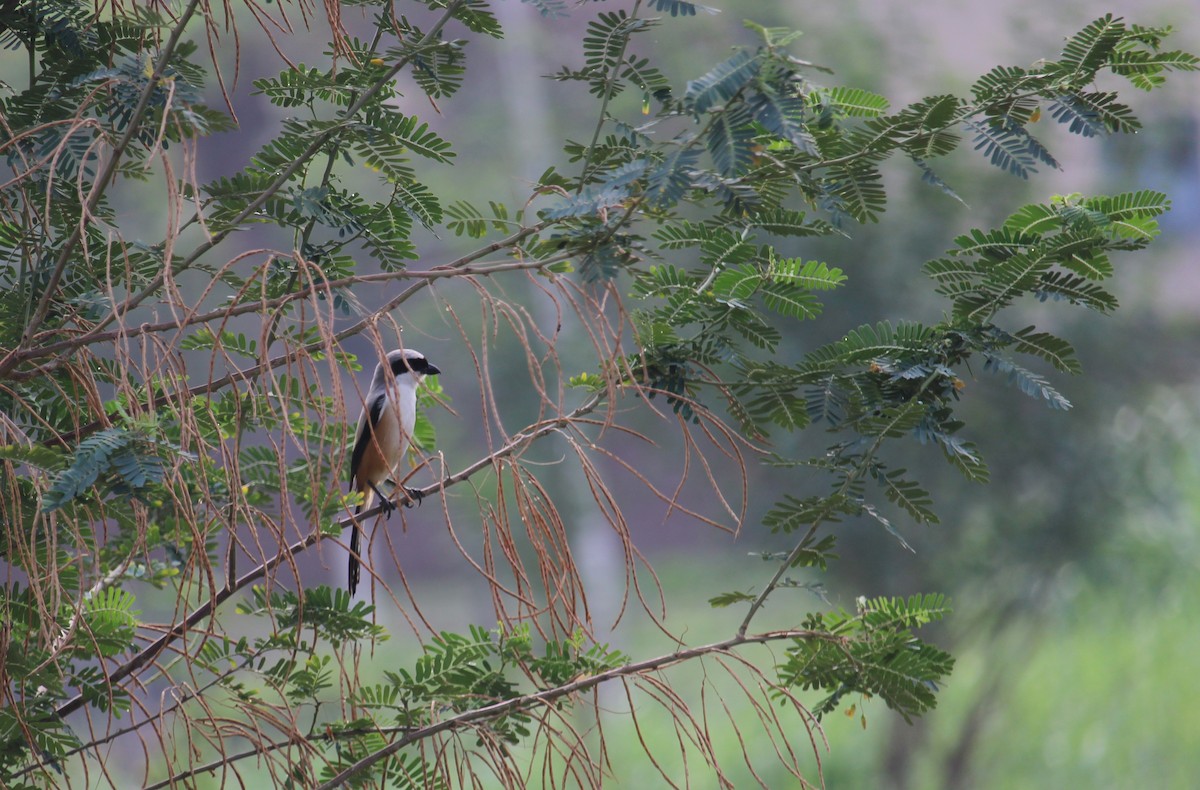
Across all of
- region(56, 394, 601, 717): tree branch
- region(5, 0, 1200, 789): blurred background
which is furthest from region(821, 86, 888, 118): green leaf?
region(5, 0, 1200, 789): blurred background

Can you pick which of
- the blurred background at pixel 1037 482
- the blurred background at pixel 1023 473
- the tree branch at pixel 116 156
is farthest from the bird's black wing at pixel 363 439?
the blurred background at pixel 1037 482

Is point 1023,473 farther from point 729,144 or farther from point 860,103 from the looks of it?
point 729,144

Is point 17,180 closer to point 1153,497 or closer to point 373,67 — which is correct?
point 373,67

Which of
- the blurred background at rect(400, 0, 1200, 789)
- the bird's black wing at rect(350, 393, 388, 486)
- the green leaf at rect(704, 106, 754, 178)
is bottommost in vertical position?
the green leaf at rect(704, 106, 754, 178)

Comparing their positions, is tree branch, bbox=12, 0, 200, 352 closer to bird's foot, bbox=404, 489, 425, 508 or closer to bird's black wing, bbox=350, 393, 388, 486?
bird's foot, bbox=404, 489, 425, 508

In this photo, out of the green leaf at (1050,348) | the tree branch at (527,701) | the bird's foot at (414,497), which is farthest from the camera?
the bird's foot at (414,497)

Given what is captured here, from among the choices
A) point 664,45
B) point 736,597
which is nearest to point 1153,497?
point 664,45

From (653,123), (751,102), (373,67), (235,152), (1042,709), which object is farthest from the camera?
(235,152)

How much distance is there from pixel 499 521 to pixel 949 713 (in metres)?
10.0

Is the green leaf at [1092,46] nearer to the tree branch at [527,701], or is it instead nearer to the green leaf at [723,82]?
the green leaf at [723,82]

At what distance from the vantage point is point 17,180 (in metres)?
1.84

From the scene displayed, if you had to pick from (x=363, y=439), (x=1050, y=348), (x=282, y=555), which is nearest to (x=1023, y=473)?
(x=363, y=439)

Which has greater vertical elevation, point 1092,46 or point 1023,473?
point 1023,473

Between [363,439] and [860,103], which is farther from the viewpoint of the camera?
[363,439]
